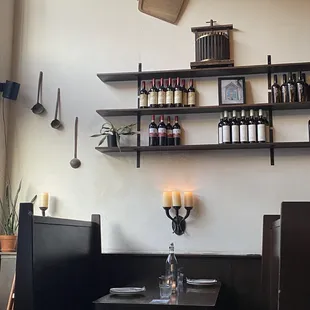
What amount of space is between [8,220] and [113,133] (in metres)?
1.17

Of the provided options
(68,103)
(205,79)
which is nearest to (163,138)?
(205,79)

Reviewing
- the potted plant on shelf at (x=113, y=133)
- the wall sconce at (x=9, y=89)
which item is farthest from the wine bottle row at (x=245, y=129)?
the wall sconce at (x=9, y=89)

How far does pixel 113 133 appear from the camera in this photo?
3.71 m

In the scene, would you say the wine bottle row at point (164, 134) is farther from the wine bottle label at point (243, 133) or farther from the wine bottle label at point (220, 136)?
the wine bottle label at point (243, 133)

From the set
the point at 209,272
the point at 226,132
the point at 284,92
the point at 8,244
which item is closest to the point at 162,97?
the point at 226,132

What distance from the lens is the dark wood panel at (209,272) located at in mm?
3428

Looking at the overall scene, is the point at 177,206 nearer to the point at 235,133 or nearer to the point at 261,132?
the point at 235,133

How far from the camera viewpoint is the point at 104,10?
→ 408 centimetres

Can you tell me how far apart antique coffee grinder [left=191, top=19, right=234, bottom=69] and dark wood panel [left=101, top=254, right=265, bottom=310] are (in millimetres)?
1593

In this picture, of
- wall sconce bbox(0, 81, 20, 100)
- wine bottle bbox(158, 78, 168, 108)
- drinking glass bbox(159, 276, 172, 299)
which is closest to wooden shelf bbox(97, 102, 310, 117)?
wine bottle bbox(158, 78, 168, 108)

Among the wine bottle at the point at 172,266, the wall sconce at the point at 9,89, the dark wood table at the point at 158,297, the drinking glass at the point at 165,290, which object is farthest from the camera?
the wall sconce at the point at 9,89

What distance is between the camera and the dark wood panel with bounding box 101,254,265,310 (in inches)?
135

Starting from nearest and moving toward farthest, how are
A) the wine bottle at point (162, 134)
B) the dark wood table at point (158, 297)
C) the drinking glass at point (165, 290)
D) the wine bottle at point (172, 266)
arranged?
the dark wood table at point (158, 297) < the drinking glass at point (165, 290) < the wine bottle at point (172, 266) < the wine bottle at point (162, 134)

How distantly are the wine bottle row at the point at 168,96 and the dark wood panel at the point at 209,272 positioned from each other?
1258 mm
